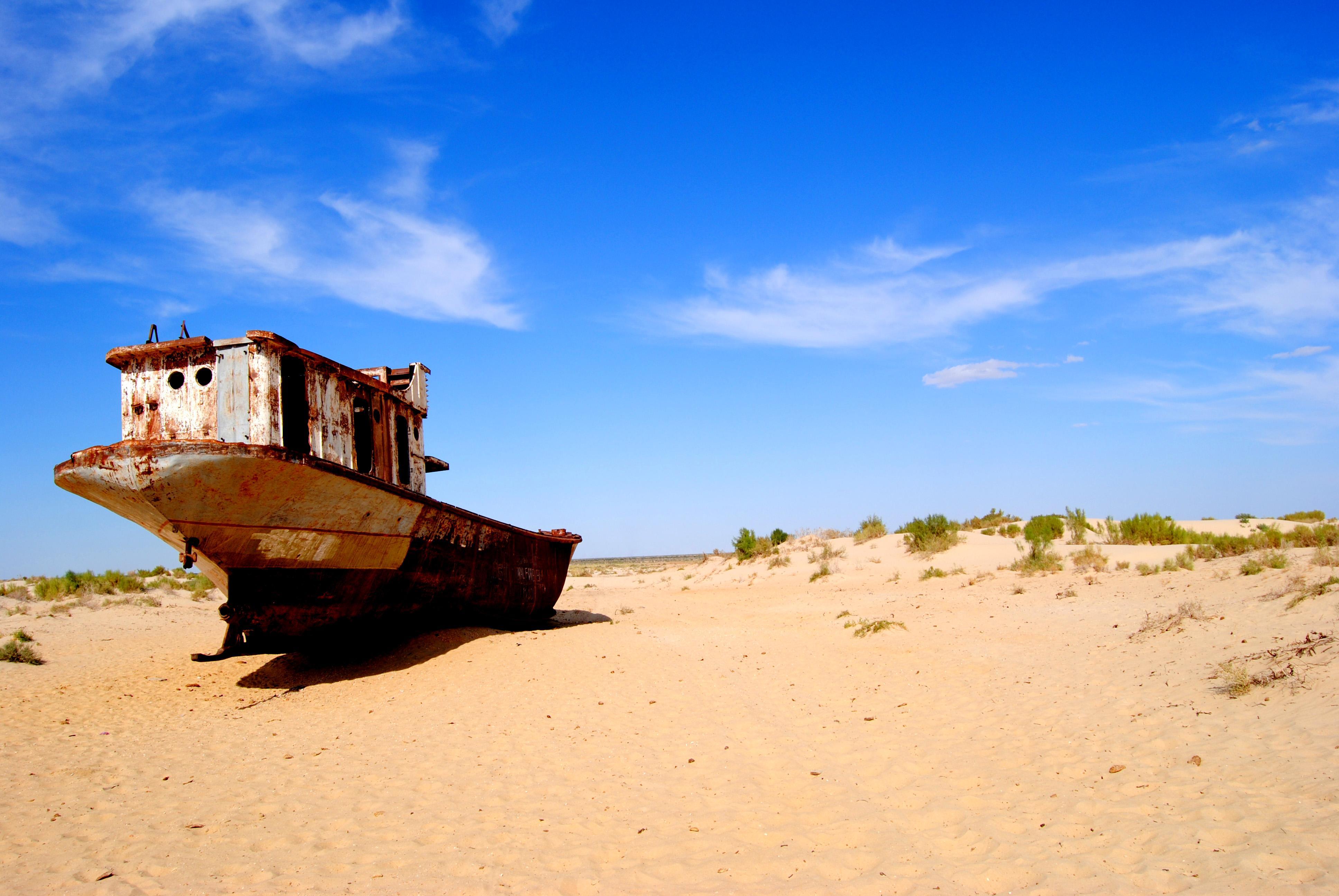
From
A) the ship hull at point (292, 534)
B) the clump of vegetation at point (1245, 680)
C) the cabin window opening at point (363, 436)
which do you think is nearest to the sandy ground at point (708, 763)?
the clump of vegetation at point (1245, 680)

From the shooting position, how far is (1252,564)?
35.7 ft

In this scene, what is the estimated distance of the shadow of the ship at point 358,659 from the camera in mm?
8875

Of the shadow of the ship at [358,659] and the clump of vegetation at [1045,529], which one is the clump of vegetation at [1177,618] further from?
the clump of vegetation at [1045,529]

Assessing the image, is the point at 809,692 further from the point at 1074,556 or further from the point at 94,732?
the point at 1074,556

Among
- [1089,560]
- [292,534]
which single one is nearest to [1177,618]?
[1089,560]

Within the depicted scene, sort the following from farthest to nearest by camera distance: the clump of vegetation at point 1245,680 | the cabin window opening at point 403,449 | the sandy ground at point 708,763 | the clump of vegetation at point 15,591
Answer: the clump of vegetation at point 15,591 → the cabin window opening at point 403,449 → the clump of vegetation at point 1245,680 → the sandy ground at point 708,763

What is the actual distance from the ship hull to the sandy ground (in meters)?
0.72

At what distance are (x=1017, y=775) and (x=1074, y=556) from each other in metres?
12.7

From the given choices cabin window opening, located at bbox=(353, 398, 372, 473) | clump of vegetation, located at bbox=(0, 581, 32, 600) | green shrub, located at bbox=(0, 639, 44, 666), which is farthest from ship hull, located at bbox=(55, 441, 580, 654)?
clump of vegetation, located at bbox=(0, 581, 32, 600)

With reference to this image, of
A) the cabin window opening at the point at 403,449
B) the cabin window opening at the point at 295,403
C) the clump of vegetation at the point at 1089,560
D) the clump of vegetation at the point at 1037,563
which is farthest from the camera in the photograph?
the clump of vegetation at the point at 1037,563

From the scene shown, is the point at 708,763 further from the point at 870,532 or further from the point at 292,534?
the point at 870,532

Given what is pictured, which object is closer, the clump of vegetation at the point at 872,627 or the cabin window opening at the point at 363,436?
the cabin window opening at the point at 363,436

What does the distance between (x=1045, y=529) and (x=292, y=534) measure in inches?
685

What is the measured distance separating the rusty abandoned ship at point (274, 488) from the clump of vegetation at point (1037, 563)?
39.0ft
